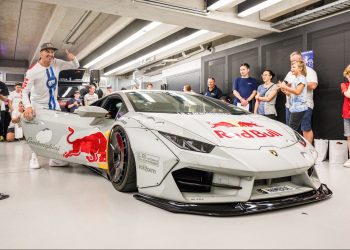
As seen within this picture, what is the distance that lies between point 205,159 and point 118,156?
0.86 metres

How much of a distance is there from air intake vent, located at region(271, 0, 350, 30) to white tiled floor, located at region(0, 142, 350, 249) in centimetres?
341

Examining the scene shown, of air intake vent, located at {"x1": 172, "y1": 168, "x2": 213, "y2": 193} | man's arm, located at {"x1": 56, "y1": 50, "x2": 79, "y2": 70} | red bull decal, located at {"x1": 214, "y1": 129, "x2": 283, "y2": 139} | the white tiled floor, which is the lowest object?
the white tiled floor

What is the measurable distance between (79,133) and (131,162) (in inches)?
41.6

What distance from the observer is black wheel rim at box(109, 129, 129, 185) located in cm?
239

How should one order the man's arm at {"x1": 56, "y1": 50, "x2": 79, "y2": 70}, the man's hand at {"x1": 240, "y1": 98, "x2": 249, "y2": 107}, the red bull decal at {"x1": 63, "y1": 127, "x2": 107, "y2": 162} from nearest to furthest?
the red bull decal at {"x1": 63, "y1": 127, "x2": 107, "y2": 162}
the man's arm at {"x1": 56, "y1": 50, "x2": 79, "y2": 70}
the man's hand at {"x1": 240, "y1": 98, "x2": 249, "y2": 107}

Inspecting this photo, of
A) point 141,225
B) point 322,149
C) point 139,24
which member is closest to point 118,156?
point 141,225

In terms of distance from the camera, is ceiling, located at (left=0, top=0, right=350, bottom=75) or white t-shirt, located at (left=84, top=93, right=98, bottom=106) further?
white t-shirt, located at (left=84, top=93, right=98, bottom=106)

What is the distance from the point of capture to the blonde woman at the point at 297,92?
4.27m

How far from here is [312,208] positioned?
6.72 ft

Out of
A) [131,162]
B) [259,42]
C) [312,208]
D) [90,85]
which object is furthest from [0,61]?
[312,208]

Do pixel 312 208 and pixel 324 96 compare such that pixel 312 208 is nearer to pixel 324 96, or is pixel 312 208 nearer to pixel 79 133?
pixel 79 133

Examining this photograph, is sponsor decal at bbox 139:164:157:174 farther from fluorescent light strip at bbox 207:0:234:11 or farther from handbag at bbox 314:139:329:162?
fluorescent light strip at bbox 207:0:234:11

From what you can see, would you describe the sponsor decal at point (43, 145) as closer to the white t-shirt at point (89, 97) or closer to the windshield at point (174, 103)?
the windshield at point (174, 103)

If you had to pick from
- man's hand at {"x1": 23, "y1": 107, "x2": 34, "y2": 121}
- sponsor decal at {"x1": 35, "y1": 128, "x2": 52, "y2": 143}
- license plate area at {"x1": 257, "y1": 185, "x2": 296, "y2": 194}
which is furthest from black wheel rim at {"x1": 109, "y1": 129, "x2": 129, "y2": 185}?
man's hand at {"x1": 23, "y1": 107, "x2": 34, "y2": 121}
